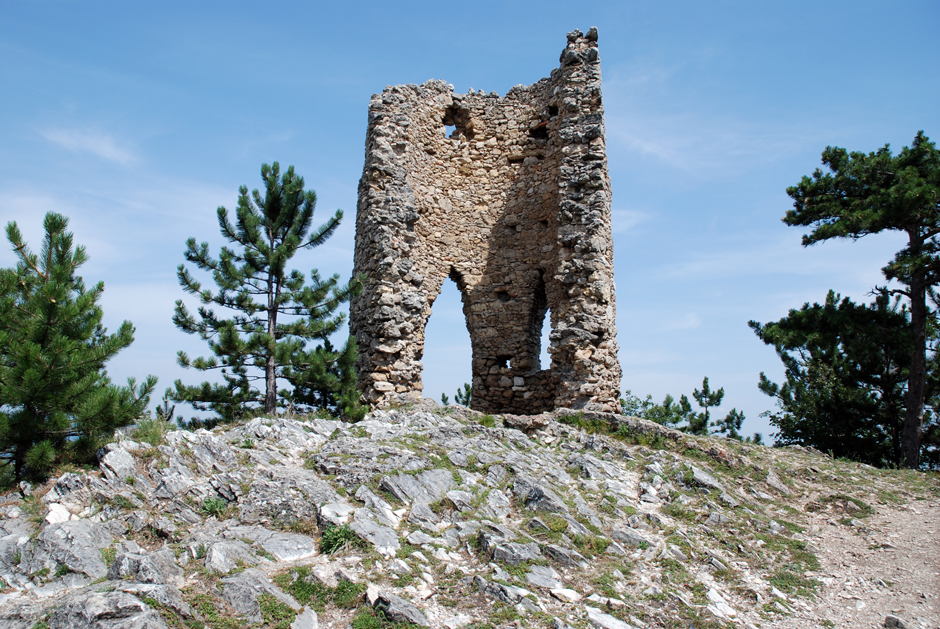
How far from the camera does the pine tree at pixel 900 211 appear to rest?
1270 cm

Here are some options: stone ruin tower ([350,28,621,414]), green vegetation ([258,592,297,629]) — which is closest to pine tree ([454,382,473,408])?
stone ruin tower ([350,28,621,414])

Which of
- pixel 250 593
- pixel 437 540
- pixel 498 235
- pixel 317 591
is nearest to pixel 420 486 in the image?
pixel 437 540

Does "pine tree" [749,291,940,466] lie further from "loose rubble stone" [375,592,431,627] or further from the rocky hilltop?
"loose rubble stone" [375,592,431,627]

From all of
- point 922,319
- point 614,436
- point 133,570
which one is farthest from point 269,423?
point 922,319

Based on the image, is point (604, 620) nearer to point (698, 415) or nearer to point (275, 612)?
point (275, 612)

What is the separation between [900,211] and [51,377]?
15.6 m

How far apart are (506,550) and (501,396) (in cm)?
715

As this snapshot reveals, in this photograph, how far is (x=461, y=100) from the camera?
13625 mm

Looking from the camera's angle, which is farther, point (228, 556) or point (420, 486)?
point (420, 486)

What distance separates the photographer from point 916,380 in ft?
42.1

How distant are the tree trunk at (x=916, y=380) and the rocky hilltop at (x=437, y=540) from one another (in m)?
4.57

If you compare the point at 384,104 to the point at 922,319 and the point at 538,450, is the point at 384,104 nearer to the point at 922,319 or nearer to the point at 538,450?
the point at 538,450

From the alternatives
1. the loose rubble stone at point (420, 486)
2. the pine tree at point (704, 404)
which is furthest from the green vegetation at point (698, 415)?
the loose rubble stone at point (420, 486)

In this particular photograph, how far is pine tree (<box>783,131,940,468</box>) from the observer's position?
12695 millimetres
